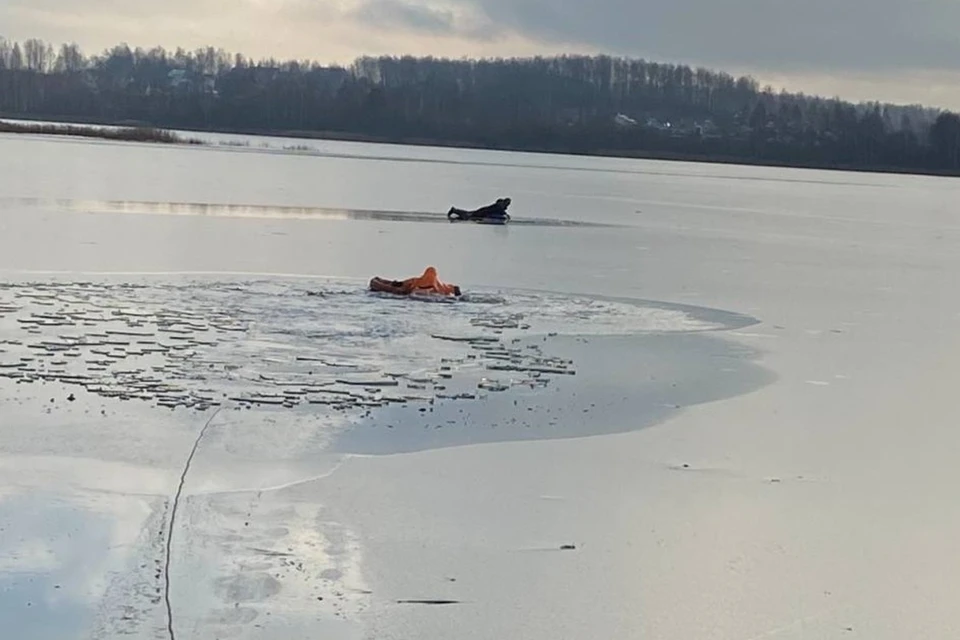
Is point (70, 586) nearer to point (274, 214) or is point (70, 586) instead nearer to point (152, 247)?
point (152, 247)

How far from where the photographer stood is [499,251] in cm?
1505

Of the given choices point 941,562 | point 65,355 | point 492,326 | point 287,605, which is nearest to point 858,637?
point 941,562

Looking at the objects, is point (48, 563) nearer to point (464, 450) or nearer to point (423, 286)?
point (464, 450)

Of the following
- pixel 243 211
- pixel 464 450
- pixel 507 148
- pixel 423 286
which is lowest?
pixel 464 450

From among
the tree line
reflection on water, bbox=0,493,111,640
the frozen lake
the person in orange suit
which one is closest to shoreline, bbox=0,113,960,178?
the tree line

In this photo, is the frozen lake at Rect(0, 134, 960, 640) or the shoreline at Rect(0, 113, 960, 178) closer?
the frozen lake at Rect(0, 134, 960, 640)

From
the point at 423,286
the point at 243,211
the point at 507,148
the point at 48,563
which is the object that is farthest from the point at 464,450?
the point at 507,148

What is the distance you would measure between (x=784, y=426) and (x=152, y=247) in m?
8.33

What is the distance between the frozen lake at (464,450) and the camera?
11.7ft

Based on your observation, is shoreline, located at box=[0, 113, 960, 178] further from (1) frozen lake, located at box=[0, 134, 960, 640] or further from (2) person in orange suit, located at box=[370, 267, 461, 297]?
(2) person in orange suit, located at box=[370, 267, 461, 297]

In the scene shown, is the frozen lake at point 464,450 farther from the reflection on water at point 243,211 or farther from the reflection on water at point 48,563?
the reflection on water at point 243,211

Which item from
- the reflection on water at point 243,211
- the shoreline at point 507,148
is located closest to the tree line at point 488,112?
the shoreline at point 507,148

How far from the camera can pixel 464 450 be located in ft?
17.6

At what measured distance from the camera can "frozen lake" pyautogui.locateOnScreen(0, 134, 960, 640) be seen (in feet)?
11.7
